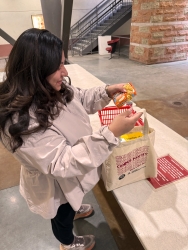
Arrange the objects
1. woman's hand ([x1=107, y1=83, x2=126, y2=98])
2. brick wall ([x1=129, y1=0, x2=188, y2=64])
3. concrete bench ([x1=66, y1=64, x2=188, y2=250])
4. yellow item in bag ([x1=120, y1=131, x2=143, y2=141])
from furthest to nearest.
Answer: brick wall ([x1=129, y1=0, x2=188, y2=64]) → woman's hand ([x1=107, y1=83, x2=126, y2=98]) → yellow item in bag ([x1=120, y1=131, x2=143, y2=141]) → concrete bench ([x1=66, y1=64, x2=188, y2=250])

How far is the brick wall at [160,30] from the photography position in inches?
224

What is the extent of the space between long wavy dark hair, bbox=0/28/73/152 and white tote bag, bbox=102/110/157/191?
388 mm

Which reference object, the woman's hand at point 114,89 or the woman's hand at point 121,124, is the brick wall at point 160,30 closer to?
the woman's hand at point 114,89

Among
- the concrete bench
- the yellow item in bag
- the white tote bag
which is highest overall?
the yellow item in bag

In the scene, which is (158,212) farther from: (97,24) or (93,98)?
(97,24)

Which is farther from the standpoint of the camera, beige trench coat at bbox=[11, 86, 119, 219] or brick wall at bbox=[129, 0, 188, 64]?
brick wall at bbox=[129, 0, 188, 64]

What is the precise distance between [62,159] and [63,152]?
0.03m

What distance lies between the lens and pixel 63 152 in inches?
29.5

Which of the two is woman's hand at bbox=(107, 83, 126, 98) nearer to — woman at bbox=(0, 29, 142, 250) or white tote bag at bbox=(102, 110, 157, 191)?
white tote bag at bbox=(102, 110, 157, 191)

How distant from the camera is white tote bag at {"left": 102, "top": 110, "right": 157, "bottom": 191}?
37.3 inches

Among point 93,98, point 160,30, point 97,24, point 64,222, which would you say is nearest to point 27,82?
point 93,98

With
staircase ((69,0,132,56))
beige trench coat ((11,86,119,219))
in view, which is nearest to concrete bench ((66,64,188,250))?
beige trench coat ((11,86,119,219))

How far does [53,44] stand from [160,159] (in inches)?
39.3

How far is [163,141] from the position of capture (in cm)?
151
